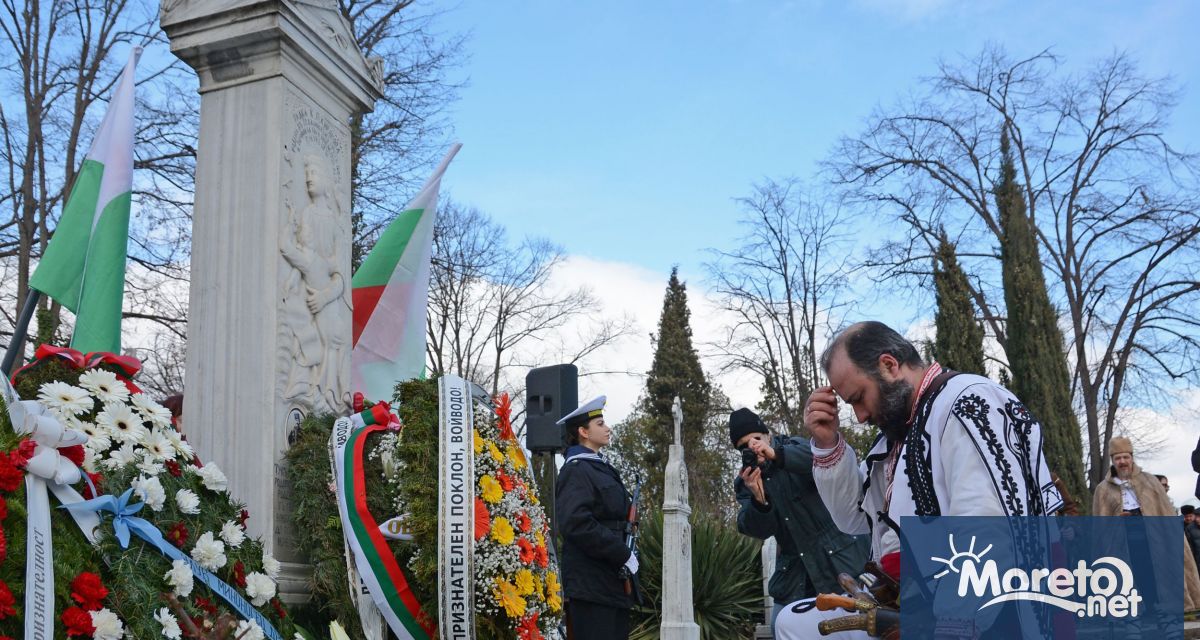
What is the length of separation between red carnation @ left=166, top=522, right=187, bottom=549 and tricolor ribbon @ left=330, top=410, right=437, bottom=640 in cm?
194

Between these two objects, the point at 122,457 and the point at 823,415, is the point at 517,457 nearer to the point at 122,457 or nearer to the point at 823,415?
the point at 122,457

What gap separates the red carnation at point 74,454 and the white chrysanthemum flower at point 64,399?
347mm

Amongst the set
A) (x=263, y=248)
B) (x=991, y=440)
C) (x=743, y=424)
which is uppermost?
(x=263, y=248)

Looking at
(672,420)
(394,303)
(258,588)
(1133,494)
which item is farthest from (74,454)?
(672,420)

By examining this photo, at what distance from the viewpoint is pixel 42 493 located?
291 centimetres

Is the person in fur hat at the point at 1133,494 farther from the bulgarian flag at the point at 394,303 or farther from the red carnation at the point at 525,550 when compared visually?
the red carnation at the point at 525,550

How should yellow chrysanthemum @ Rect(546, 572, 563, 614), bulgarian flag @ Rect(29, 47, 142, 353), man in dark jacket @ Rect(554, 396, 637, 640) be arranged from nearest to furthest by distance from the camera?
yellow chrysanthemum @ Rect(546, 572, 563, 614)
man in dark jacket @ Rect(554, 396, 637, 640)
bulgarian flag @ Rect(29, 47, 142, 353)

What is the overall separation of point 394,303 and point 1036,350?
19688 mm

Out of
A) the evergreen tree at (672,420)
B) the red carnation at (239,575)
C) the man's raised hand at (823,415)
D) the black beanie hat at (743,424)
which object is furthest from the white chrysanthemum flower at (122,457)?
the evergreen tree at (672,420)

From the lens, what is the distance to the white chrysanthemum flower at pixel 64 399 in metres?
3.51

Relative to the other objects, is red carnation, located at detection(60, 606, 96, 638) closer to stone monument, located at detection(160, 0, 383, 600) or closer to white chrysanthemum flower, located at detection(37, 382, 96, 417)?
white chrysanthemum flower, located at detection(37, 382, 96, 417)

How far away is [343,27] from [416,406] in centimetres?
338

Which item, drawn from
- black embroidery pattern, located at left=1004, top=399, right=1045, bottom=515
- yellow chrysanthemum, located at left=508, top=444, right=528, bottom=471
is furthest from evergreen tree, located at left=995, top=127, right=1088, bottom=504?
black embroidery pattern, located at left=1004, top=399, right=1045, bottom=515

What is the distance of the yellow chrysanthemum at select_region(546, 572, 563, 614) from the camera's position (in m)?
5.49
